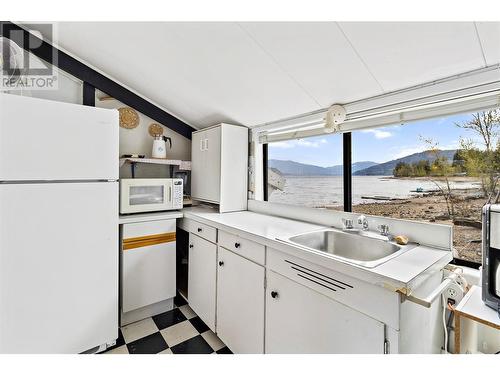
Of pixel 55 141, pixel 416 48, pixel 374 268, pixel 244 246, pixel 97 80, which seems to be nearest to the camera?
pixel 374 268

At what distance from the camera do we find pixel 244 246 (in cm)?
163

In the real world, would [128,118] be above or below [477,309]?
above

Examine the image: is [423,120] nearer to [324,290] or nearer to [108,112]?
[324,290]

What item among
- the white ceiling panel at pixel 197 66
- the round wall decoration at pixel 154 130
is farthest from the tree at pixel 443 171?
the round wall decoration at pixel 154 130

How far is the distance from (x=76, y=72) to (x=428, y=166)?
2.98 m

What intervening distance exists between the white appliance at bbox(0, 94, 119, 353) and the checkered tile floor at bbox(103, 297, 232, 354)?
0.17 m

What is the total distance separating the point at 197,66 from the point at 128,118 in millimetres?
1180

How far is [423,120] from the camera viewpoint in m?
1.43

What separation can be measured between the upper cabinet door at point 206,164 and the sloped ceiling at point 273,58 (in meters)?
0.27

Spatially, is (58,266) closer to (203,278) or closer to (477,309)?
(203,278)

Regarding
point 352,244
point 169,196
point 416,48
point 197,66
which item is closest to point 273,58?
point 197,66

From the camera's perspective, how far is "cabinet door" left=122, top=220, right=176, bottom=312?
2.02 meters

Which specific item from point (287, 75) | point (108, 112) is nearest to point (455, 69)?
point (287, 75)

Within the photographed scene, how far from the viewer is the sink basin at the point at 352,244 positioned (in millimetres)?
1407
